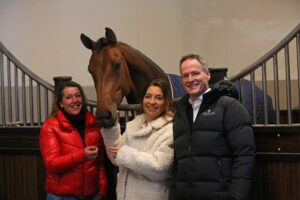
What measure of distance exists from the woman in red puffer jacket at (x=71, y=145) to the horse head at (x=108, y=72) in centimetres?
16

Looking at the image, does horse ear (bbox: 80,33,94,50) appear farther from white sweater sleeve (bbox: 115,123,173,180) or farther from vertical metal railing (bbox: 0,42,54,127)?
white sweater sleeve (bbox: 115,123,173,180)

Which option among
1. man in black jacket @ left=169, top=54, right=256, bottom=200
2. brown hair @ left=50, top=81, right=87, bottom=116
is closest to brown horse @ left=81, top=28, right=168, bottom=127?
brown hair @ left=50, top=81, right=87, bottom=116

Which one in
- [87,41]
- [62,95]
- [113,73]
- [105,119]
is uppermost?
[87,41]

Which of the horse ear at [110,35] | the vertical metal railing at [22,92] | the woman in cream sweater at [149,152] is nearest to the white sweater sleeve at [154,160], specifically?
the woman in cream sweater at [149,152]

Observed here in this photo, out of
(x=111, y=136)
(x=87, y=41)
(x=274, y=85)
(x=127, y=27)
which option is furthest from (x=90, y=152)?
(x=127, y=27)

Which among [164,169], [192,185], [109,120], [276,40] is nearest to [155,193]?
[164,169]

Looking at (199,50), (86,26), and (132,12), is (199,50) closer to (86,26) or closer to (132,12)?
(132,12)

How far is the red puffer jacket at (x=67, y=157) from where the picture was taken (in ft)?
7.54

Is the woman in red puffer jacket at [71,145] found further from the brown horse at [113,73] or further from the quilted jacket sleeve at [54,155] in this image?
the brown horse at [113,73]

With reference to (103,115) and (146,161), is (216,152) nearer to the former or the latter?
(146,161)

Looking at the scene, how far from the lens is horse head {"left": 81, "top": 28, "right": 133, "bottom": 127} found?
2.30m

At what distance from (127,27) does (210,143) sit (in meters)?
3.23

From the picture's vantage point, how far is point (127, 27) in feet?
16.1

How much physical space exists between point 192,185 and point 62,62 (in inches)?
123
